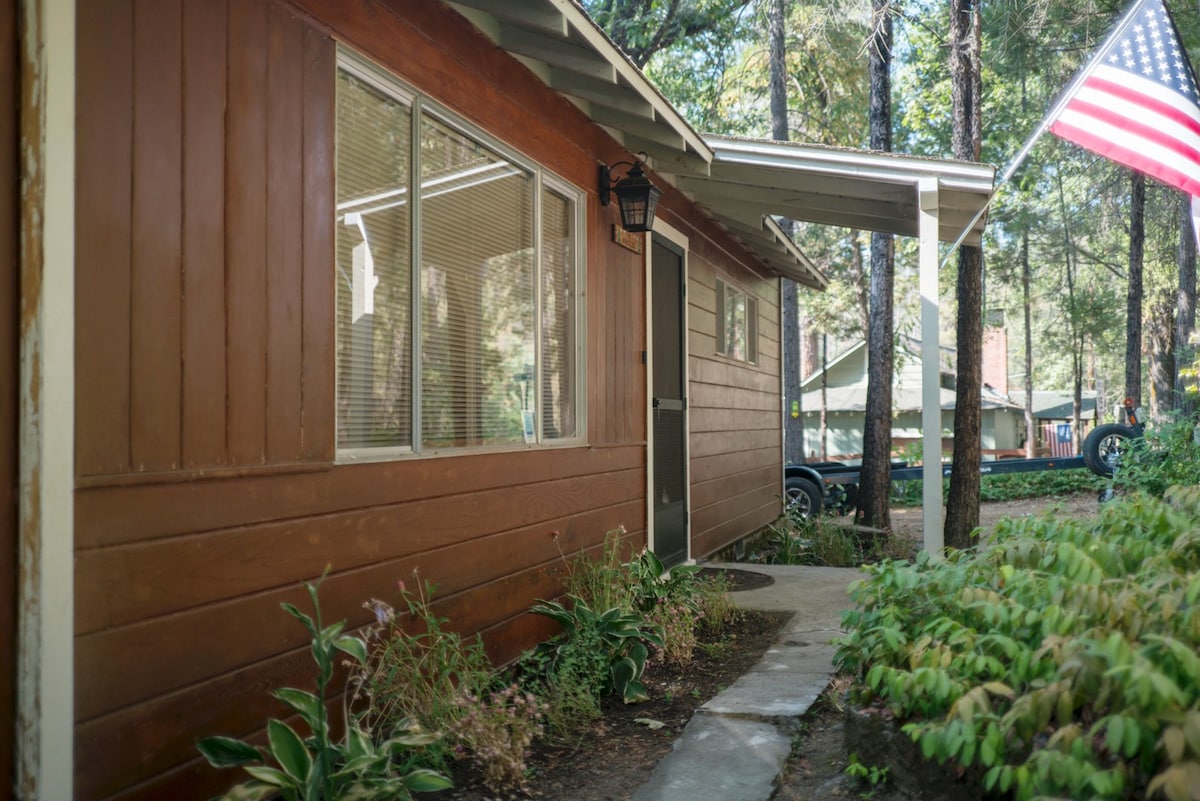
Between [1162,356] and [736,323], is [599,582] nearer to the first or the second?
[736,323]

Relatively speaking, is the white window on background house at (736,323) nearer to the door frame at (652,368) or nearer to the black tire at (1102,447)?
the door frame at (652,368)

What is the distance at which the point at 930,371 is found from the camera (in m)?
5.61

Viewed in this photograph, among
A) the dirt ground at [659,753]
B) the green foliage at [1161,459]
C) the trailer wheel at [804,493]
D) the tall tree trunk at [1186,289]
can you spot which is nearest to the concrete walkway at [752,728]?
the dirt ground at [659,753]

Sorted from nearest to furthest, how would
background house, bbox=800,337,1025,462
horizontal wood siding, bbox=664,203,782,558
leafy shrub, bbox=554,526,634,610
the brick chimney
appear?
leafy shrub, bbox=554,526,634,610 → horizontal wood siding, bbox=664,203,782,558 → background house, bbox=800,337,1025,462 → the brick chimney

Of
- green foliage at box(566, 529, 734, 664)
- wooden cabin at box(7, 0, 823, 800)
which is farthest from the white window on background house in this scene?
green foliage at box(566, 529, 734, 664)

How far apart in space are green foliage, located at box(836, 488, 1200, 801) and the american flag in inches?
108

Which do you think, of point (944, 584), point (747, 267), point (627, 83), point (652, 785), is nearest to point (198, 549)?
point (652, 785)

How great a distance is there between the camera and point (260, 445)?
9.15ft

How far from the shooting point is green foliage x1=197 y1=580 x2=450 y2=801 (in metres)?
2.48

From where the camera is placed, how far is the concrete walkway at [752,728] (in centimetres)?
311

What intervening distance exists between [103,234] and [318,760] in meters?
1.37

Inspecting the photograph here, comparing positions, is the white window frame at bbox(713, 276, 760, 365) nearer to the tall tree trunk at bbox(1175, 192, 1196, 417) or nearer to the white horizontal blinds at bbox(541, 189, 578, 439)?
the white horizontal blinds at bbox(541, 189, 578, 439)

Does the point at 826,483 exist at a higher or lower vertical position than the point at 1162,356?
lower

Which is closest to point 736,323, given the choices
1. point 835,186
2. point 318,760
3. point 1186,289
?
point 835,186
